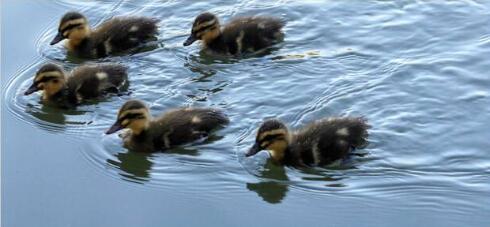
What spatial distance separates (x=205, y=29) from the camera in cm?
555

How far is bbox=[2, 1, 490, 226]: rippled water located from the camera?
4375 mm

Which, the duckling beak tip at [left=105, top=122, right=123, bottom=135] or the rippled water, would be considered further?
the duckling beak tip at [left=105, top=122, right=123, bottom=135]

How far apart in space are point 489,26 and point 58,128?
2.14m

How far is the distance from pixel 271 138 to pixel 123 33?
4.56 ft

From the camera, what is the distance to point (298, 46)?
18.3 ft

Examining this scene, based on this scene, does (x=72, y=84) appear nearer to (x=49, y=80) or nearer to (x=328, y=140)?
(x=49, y=80)

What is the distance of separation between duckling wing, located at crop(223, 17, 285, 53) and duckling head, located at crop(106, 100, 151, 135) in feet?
3.03

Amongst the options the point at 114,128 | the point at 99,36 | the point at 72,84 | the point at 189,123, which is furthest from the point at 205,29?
the point at 114,128

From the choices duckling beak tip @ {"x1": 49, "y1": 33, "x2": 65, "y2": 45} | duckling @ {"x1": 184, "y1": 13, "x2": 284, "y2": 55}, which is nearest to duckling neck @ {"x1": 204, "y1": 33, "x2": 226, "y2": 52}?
duckling @ {"x1": 184, "y1": 13, "x2": 284, "y2": 55}

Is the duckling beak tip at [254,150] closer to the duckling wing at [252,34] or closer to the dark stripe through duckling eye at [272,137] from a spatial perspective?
the dark stripe through duckling eye at [272,137]

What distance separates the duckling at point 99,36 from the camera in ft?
18.3

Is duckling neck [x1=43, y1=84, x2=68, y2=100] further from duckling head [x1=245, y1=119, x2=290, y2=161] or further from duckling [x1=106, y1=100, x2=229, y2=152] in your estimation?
duckling head [x1=245, y1=119, x2=290, y2=161]

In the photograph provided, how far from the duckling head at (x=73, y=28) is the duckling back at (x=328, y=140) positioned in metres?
1.42

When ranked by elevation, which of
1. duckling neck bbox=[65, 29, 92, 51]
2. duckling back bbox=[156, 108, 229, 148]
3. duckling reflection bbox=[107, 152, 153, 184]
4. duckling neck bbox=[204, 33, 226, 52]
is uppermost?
duckling neck bbox=[204, 33, 226, 52]
